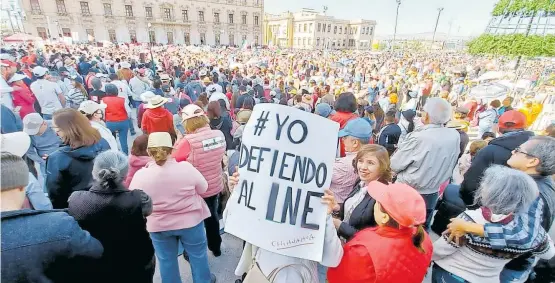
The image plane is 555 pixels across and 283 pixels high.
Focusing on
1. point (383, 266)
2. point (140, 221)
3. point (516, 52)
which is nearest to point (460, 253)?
point (383, 266)

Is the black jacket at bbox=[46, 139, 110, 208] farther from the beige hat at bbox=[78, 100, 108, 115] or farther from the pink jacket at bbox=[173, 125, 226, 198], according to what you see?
the beige hat at bbox=[78, 100, 108, 115]

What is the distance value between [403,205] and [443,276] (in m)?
0.97

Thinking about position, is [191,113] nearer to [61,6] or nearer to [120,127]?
[120,127]

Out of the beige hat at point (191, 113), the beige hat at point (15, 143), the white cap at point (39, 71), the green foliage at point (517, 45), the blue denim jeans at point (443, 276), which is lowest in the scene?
the blue denim jeans at point (443, 276)

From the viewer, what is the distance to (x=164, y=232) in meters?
2.45

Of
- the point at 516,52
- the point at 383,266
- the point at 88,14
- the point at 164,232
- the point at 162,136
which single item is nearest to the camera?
the point at 383,266

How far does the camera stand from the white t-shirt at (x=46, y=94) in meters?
5.59

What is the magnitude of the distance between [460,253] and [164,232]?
7.34ft

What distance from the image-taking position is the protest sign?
4.91ft

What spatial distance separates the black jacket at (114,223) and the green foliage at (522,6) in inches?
943

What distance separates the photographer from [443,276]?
193 cm

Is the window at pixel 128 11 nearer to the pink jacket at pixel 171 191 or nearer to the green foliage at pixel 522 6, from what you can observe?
the green foliage at pixel 522 6

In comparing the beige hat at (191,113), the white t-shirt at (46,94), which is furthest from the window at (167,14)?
the beige hat at (191,113)

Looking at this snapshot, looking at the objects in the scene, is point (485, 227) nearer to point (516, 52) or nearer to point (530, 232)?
point (530, 232)
